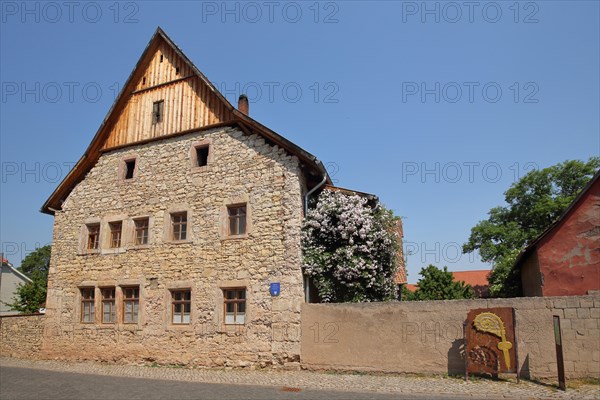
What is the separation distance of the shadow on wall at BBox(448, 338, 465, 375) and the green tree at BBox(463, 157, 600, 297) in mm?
20220

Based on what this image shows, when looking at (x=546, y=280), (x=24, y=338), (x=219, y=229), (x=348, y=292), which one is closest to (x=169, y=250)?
(x=219, y=229)

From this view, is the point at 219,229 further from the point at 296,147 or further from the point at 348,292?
the point at 348,292

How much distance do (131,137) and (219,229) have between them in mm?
5449

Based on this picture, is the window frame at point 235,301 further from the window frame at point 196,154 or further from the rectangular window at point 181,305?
the window frame at point 196,154

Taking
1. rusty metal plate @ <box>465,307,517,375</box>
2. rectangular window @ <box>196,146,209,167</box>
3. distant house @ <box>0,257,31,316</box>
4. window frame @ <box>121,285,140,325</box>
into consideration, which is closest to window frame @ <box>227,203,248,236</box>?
rectangular window @ <box>196,146,209,167</box>

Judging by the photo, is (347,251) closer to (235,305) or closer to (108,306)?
(235,305)

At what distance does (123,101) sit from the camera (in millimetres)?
16531

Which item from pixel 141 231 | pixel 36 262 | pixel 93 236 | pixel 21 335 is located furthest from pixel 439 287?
pixel 36 262

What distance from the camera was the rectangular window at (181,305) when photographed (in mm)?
13438

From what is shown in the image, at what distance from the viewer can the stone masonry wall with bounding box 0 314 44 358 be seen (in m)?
15.8

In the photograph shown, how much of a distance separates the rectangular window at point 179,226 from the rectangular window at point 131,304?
→ 6.98ft

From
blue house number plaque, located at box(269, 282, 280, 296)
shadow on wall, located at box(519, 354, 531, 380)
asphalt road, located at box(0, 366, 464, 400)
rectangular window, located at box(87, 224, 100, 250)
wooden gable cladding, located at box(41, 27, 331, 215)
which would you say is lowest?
asphalt road, located at box(0, 366, 464, 400)

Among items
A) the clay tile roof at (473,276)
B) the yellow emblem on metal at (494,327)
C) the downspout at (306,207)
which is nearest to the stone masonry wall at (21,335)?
the downspout at (306,207)

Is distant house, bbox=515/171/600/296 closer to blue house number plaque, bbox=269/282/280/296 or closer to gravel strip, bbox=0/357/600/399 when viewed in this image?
gravel strip, bbox=0/357/600/399
